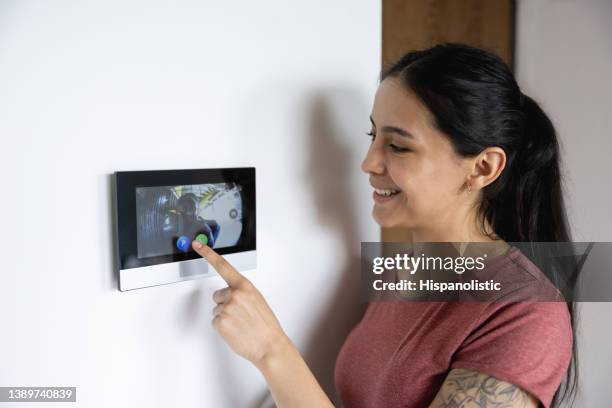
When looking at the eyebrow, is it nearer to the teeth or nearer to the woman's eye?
the woman's eye

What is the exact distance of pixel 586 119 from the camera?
1250 millimetres

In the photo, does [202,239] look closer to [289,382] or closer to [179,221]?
[179,221]

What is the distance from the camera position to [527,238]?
0.95 metres

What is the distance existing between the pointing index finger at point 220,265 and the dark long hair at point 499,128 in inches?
18.6

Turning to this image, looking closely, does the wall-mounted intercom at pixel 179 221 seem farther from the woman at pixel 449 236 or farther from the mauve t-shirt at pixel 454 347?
the mauve t-shirt at pixel 454 347

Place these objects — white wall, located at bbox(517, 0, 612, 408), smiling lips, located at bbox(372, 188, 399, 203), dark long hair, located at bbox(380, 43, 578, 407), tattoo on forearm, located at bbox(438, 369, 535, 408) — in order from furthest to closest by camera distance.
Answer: white wall, located at bbox(517, 0, 612, 408) < smiling lips, located at bbox(372, 188, 399, 203) < dark long hair, located at bbox(380, 43, 578, 407) < tattoo on forearm, located at bbox(438, 369, 535, 408)

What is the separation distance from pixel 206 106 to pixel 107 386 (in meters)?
0.47

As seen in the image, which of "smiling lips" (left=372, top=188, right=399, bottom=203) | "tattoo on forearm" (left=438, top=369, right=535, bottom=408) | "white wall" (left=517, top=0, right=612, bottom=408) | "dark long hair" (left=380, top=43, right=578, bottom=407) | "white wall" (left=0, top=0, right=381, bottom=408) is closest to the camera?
"white wall" (left=0, top=0, right=381, bottom=408)

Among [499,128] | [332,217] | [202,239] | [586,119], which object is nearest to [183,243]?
[202,239]

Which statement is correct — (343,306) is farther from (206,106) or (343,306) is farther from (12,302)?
(12,302)

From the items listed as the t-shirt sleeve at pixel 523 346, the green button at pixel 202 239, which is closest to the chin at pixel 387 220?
the t-shirt sleeve at pixel 523 346

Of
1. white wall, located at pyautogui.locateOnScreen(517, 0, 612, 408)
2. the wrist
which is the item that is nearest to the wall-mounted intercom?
the wrist

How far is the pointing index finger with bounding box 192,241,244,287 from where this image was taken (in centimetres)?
71

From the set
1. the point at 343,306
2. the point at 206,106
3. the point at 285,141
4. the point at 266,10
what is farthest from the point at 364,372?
the point at 266,10
